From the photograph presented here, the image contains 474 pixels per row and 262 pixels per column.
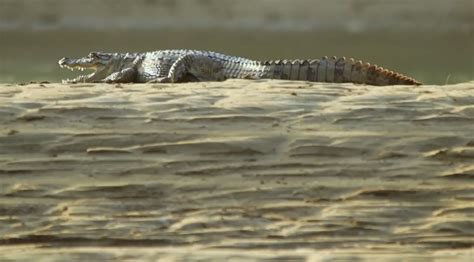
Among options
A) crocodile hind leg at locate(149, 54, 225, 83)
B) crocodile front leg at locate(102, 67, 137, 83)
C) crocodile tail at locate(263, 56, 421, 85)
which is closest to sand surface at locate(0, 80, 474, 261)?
crocodile tail at locate(263, 56, 421, 85)

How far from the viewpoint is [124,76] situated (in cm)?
415

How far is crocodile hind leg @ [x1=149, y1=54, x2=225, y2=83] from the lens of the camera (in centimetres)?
397

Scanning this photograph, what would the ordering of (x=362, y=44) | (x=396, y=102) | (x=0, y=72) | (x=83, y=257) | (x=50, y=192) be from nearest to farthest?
(x=83, y=257)
(x=50, y=192)
(x=396, y=102)
(x=0, y=72)
(x=362, y=44)

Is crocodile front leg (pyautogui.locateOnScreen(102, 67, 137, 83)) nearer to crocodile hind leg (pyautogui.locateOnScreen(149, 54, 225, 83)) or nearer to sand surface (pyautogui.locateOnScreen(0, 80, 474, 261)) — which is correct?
crocodile hind leg (pyautogui.locateOnScreen(149, 54, 225, 83))

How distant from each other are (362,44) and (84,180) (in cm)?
506

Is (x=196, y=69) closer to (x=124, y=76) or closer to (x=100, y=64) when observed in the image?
(x=124, y=76)

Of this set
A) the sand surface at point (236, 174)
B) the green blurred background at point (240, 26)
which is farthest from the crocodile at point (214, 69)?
the green blurred background at point (240, 26)

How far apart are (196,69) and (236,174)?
142 cm

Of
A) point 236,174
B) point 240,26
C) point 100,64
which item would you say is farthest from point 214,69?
point 240,26

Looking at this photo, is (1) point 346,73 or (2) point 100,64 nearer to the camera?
(1) point 346,73

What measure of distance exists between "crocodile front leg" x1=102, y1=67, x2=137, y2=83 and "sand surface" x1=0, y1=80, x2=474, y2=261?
1.10m

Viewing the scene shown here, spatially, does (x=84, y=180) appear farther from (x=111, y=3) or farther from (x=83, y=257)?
(x=111, y=3)

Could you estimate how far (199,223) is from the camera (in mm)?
2537

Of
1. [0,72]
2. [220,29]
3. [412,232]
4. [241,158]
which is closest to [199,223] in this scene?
[241,158]
